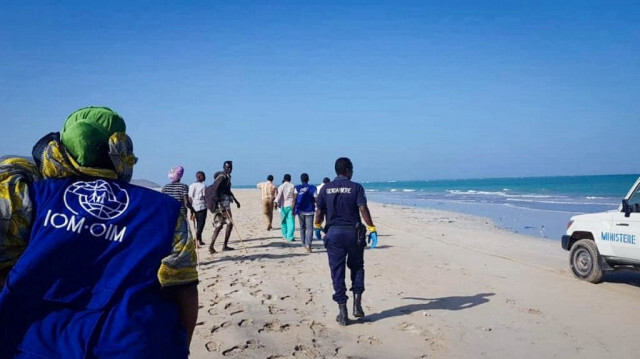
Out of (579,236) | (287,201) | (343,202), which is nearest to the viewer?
(343,202)

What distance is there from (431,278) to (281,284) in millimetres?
2839

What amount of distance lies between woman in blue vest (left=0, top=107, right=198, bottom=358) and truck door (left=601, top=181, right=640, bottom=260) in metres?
7.60

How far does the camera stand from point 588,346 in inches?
192

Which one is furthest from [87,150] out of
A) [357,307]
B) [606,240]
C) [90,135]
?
[606,240]

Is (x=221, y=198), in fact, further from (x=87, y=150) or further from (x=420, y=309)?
(x=87, y=150)

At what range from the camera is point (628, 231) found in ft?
23.0

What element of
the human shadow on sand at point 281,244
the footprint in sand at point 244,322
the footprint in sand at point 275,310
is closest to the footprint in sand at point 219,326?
the footprint in sand at point 244,322

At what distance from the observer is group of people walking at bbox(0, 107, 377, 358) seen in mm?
1490

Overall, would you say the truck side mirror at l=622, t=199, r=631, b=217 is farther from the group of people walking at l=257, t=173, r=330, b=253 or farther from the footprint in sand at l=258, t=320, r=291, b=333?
the footprint in sand at l=258, t=320, r=291, b=333

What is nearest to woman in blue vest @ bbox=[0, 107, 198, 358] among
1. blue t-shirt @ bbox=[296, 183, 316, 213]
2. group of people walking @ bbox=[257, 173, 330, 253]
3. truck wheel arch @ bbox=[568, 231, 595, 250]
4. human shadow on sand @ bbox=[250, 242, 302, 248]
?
group of people walking @ bbox=[257, 173, 330, 253]

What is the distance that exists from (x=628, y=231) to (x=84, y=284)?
804cm

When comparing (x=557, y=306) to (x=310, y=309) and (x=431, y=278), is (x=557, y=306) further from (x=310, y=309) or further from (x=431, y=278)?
(x=310, y=309)

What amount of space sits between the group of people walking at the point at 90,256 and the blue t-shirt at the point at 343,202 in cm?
392

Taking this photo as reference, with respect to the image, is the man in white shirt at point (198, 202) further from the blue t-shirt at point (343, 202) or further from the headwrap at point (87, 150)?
the headwrap at point (87, 150)
